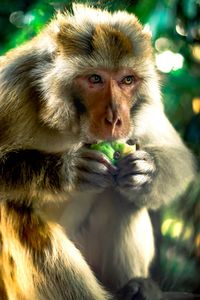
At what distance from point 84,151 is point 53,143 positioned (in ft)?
0.23

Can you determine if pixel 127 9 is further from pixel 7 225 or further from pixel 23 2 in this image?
pixel 7 225

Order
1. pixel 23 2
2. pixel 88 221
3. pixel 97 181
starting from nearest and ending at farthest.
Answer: pixel 97 181
pixel 88 221
pixel 23 2

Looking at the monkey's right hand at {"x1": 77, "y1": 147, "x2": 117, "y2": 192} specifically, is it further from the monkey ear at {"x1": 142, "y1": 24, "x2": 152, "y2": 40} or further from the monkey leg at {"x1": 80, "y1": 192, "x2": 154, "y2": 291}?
Result: the monkey ear at {"x1": 142, "y1": 24, "x2": 152, "y2": 40}

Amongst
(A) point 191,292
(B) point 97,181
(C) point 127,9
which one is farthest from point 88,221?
(C) point 127,9

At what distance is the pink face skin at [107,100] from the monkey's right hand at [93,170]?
0.05 meters

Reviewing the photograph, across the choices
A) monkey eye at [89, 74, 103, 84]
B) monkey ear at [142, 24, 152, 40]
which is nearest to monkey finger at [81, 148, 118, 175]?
monkey eye at [89, 74, 103, 84]

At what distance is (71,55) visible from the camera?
50.7 inches

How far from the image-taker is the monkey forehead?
1278 mm

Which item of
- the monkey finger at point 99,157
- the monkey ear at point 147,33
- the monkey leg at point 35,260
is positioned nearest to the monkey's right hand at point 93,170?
the monkey finger at point 99,157

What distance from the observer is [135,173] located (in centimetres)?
134

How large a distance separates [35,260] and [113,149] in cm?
28

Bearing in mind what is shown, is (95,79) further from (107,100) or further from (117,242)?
(117,242)

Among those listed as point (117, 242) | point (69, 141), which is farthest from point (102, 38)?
point (117, 242)

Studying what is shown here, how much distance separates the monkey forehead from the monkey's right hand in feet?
0.62
